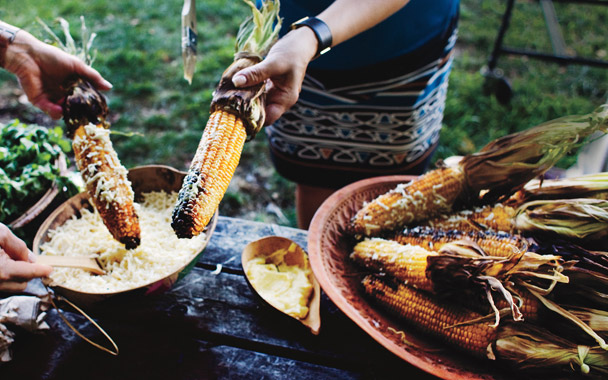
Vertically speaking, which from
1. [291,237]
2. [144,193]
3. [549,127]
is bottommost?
[291,237]

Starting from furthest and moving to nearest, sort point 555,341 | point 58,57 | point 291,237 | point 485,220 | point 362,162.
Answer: point 362,162 → point 291,237 → point 58,57 → point 485,220 → point 555,341

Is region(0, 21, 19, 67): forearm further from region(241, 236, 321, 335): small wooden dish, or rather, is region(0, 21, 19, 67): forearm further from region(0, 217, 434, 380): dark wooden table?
region(241, 236, 321, 335): small wooden dish

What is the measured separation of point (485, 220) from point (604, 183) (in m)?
0.41

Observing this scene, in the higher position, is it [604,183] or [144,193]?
[604,183]

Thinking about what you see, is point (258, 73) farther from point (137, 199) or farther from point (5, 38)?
point (5, 38)

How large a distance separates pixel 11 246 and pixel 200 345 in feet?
2.07

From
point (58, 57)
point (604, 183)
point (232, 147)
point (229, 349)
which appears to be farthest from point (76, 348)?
point (604, 183)

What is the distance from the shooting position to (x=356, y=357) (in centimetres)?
133

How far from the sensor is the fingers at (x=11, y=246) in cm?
113

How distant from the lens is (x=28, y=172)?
5.48 ft

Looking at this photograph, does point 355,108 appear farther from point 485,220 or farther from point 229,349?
point 229,349

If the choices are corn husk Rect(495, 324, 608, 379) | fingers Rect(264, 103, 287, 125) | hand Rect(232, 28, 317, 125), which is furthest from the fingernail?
corn husk Rect(495, 324, 608, 379)

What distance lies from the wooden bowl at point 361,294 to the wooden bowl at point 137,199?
0.41 metres

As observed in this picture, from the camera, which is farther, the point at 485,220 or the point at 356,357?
the point at 485,220
